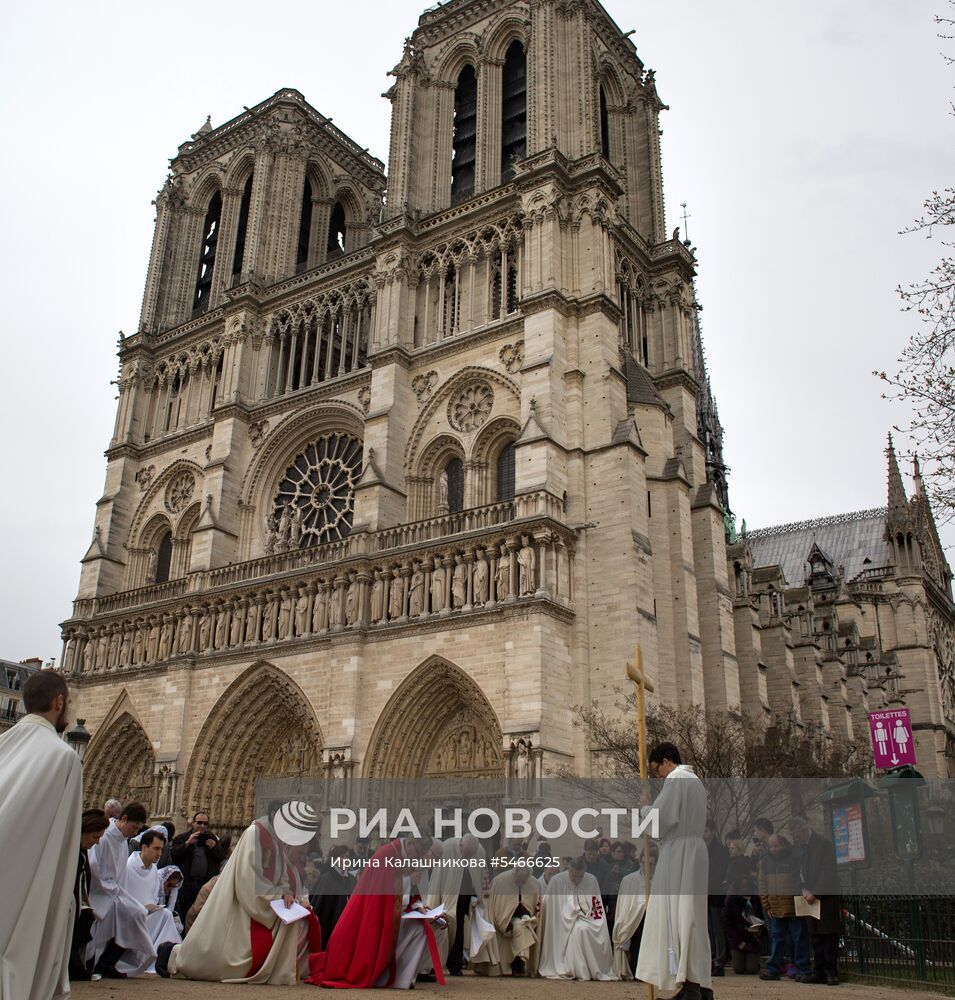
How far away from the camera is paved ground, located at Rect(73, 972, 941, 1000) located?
22.7 feet

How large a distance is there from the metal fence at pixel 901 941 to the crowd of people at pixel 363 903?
0.51 meters

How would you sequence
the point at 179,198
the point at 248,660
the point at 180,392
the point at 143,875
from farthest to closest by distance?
the point at 179,198 < the point at 180,392 < the point at 248,660 < the point at 143,875

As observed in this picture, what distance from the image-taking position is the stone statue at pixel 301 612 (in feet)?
75.6

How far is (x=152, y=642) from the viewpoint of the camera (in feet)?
86.5

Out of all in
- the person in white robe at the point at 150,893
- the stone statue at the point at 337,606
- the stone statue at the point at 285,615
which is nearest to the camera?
the person in white robe at the point at 150,893

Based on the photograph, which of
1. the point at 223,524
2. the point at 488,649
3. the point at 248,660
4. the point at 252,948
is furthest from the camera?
the point at 223,524

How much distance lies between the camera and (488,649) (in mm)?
19797

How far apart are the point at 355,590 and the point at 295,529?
4806mm

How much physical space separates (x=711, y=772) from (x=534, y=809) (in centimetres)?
313

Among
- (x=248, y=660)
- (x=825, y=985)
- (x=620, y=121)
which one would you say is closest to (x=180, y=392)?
(x=248, y=660)

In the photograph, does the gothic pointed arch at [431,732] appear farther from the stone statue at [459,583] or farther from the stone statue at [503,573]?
the stone statue at [503,573]

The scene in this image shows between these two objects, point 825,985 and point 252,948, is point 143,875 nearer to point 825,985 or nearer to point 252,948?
point 252,948

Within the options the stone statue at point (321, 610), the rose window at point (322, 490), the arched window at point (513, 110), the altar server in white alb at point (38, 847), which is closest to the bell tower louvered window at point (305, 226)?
the arched window at point (513, 110)

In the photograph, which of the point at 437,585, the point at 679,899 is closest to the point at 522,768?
the point at 437,585
